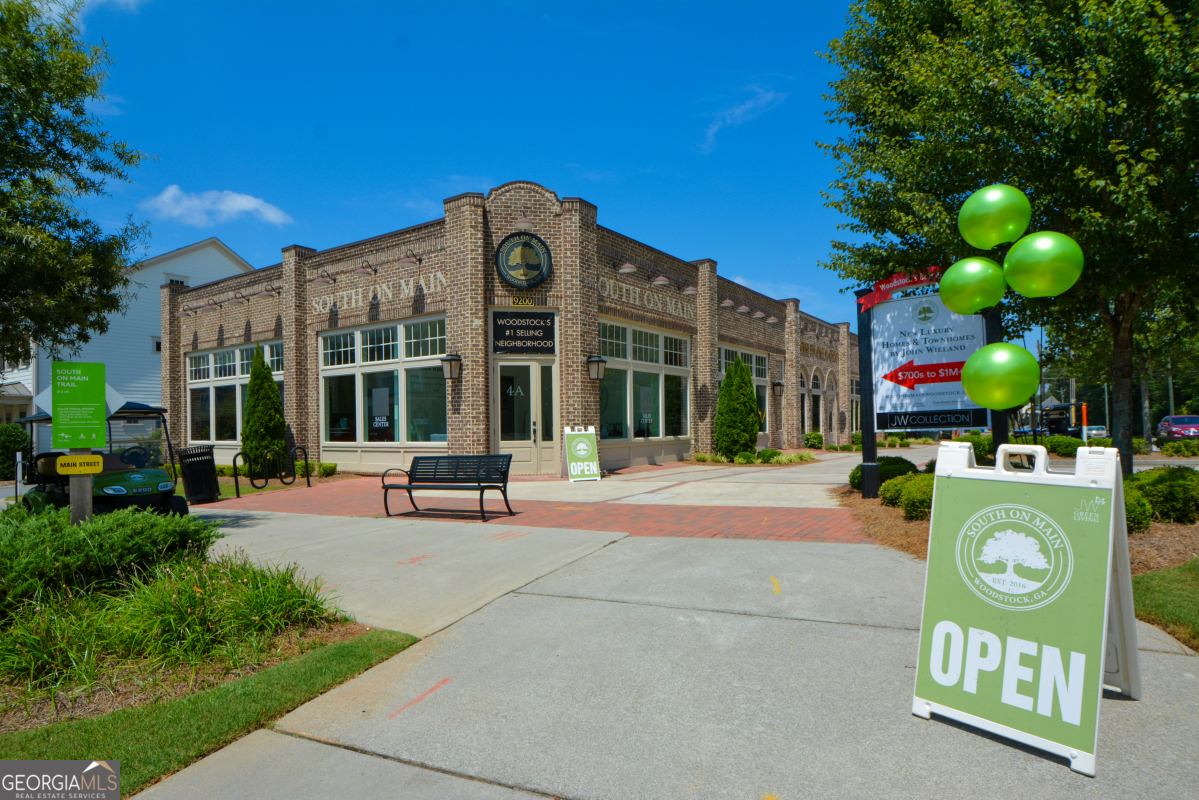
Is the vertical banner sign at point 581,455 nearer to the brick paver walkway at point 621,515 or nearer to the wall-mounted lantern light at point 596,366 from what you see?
the wall-mounted lantern light at point 596,366

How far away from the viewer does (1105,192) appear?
6.68 meters

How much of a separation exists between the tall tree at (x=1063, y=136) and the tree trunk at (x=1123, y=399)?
0.07 feet

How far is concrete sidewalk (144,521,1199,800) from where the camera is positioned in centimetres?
267

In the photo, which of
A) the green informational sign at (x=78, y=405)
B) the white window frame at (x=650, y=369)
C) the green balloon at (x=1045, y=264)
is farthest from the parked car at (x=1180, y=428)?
the green informational sign at (x=78, y=405)

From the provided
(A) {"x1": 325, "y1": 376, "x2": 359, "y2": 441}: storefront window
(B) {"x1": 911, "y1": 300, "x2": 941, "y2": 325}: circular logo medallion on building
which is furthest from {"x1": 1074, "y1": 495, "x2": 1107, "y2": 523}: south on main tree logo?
(A) {"x1": 325, "y1": 376, "x2": 359, "y2": 441}: storefront window

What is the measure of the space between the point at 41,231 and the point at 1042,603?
32.6 feet

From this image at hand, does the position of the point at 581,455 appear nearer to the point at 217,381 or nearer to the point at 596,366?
the point at 596,366

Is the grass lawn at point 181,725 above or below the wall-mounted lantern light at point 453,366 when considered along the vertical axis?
below

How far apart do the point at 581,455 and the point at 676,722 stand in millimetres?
10937

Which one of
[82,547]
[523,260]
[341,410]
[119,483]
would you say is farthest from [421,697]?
[341,410]

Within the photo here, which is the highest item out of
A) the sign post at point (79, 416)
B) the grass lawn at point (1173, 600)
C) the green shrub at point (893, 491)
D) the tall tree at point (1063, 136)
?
the tall tree at point (1063, 136)

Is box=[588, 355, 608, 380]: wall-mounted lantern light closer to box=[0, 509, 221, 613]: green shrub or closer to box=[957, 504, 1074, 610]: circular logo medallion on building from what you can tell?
box=[0, 509, 221, 613]: green shrub

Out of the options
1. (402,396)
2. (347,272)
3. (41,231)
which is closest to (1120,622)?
(41,231)

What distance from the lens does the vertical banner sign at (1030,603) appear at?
2.83 meters
